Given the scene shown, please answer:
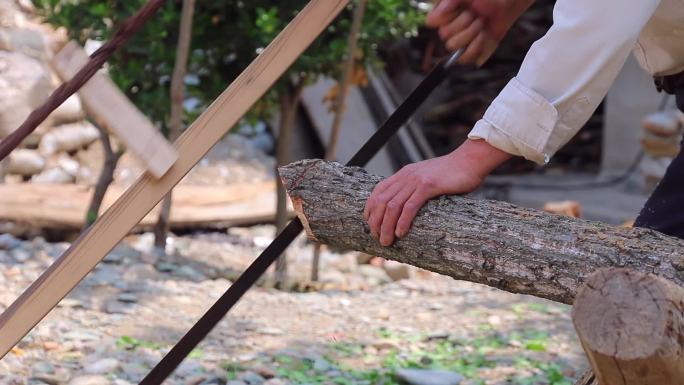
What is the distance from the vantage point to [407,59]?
800 centimetres

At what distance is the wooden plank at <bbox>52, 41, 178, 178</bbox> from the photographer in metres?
1.76

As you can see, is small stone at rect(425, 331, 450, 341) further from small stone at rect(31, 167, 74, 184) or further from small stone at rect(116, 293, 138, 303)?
small stone at rect(31, 167, 74, 184)

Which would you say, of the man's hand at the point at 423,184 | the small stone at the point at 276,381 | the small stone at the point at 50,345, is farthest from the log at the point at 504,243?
the small stone at the point at 50,345

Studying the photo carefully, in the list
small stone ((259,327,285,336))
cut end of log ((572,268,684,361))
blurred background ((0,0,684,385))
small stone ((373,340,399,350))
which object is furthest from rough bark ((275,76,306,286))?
cut end of log ((572,268,684,361))

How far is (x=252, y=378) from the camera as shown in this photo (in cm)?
281

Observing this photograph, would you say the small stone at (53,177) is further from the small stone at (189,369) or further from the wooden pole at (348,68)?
the small stone at (189,369)

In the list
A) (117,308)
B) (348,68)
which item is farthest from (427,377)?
(348,68)

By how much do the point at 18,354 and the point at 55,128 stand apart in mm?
3430

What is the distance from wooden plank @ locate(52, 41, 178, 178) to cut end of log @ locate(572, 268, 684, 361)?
0.85 meters

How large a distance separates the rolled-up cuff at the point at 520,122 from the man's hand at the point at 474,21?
47 centimetres

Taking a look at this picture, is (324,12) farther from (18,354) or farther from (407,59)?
(407,59)

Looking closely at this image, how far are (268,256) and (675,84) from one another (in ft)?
2.68

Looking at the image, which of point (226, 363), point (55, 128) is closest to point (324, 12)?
point (226, 363)

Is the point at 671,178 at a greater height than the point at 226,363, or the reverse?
the point at 671,178
